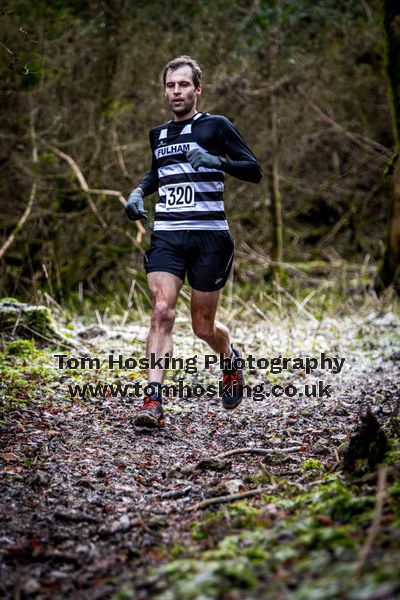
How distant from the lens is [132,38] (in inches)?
406

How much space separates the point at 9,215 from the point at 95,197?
1.30 meters

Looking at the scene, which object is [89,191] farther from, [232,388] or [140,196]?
[232,388]

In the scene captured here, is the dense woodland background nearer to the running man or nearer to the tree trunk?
the tree trunk

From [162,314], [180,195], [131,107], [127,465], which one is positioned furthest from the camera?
[131,107]

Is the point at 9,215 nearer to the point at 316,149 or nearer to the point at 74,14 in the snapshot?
the point at 74,14

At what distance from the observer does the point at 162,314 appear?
4434 mm

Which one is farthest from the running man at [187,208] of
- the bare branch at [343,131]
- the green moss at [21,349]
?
the bare branch at [343,131]

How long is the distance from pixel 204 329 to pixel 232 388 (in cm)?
52

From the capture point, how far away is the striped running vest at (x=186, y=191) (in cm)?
453

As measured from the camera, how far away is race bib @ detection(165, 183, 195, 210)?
14.9 ft

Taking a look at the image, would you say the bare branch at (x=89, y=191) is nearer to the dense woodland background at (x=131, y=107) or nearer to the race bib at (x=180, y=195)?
Answer: the dense woodland background at (x=131, y=107)

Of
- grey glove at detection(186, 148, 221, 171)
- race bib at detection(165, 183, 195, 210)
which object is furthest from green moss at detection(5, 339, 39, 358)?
grey glove at detection(186, 148, 221, 171)

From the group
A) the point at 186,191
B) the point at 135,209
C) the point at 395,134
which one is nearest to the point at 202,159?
the point at 186,191

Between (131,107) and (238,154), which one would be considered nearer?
(238,154)
